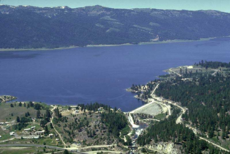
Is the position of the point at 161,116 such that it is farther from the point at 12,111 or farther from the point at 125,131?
the point at 12,111

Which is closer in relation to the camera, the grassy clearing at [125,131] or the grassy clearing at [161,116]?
the grassy clearing at [125,131]

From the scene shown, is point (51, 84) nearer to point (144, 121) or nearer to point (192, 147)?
point (144, 121)

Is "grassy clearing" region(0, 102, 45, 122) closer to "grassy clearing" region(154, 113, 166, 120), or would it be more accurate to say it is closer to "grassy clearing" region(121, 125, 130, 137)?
"grassy clearing" region(121, 125, 130, 137)

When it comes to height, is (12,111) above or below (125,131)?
above

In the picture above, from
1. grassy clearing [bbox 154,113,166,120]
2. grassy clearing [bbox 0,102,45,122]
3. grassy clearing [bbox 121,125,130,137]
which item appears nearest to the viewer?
grassy clearing [bbox 121,125,130,137]

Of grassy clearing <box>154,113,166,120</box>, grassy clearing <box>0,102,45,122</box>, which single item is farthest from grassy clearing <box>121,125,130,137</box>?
grassy clearing <box>0,102,45,122</box>

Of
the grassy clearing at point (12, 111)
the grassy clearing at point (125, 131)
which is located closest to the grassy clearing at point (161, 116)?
the grassy clearing at point (125, 131)

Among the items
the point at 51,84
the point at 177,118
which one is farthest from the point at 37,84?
the point at 177,118

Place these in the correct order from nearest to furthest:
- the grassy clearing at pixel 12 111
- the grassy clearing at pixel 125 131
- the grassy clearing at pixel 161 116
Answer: the grassy clearing at pixel 125 131 < the grassy clearing at pixel 12 111 < the grassy clearing at pixel 161 116

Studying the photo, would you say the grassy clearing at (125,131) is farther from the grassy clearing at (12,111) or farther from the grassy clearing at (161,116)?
the grassy clearing at (12,111)

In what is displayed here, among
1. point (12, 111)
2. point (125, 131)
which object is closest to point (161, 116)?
point (125, 131)

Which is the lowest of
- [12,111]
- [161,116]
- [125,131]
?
[125,131]

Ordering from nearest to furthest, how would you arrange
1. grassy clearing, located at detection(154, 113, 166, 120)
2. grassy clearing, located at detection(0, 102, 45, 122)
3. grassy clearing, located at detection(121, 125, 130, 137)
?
grassy clearing, located at detection(121, 125, 130, 137) → grassy clearing, located at detection(0, 102, 45, 122) → grassy clearing, located at detection(154, 113, 166, 120)
